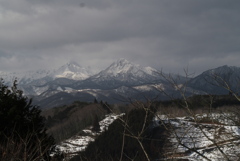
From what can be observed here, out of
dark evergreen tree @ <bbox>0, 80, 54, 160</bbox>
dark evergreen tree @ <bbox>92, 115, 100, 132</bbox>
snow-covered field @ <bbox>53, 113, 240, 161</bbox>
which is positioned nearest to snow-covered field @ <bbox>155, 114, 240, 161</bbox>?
snow-covered field @ <bbox>53, 113, 240, 161</bbox>

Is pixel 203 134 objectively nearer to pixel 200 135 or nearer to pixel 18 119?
pixel 200 135


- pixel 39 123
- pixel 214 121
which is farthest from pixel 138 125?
pixel 214 121

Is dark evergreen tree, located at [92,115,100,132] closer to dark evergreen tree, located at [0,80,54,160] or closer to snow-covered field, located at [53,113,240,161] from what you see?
dark evergreen tree, located at [0,80,54,160]

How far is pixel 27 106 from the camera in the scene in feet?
77.7

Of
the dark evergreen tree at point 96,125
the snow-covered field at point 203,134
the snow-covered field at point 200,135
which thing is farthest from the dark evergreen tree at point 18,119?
the dark evergreen tree at point 96,125

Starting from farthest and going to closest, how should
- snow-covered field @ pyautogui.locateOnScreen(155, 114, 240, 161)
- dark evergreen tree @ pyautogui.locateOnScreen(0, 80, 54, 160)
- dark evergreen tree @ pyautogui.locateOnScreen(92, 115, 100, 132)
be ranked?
dark evergreen tree @ pyautogui.locateOnScreen(92, 115, 100, 132) → dark evergreen tree @ pyautogui.locateOnScreen(0, 80, 54, 160) → snow-covered field @ pyautogui.locateOnScreen(155, 114, 240, 161)

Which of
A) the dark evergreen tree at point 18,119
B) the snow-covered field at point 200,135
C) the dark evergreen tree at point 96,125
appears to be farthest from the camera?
the dark evergreen tree at point 96,125

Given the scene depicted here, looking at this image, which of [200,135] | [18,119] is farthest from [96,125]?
[200,135]

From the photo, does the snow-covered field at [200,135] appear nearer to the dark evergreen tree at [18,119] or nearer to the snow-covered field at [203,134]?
the snow-covered field at [203,134]

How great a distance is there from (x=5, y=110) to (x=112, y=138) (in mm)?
86907

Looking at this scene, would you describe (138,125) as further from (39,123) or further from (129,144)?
(39,123)

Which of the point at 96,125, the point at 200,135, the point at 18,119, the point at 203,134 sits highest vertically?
the point at 203,134

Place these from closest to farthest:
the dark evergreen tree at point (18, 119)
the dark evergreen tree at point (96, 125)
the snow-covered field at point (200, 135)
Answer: the snow-covered field at point (200, 135), the dark evergreen tree at point (18, 119), the dark evergreen tree at point (96, 125)

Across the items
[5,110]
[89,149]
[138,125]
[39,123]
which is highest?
[5,110]
